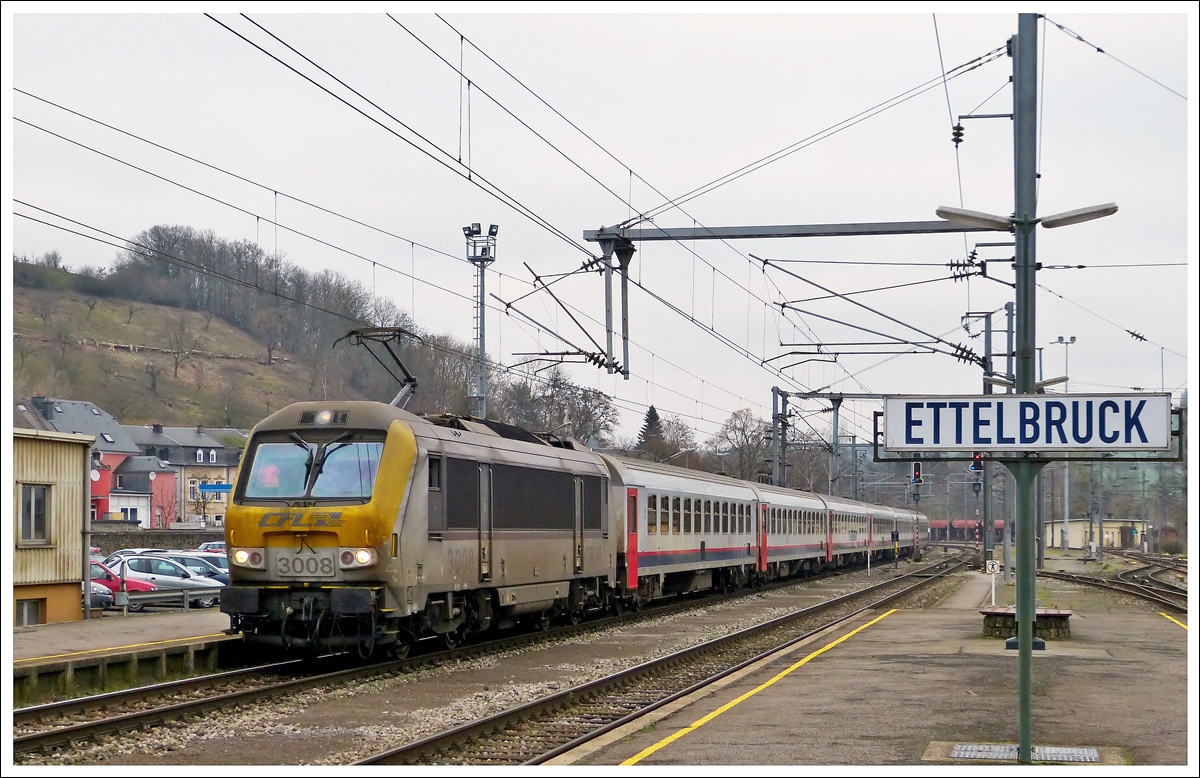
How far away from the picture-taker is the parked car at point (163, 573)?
32.0 metres

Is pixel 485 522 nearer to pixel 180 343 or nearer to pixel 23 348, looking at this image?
pixel 23 348

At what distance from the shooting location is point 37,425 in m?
84.6

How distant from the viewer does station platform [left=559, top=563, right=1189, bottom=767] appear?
34.0 ft

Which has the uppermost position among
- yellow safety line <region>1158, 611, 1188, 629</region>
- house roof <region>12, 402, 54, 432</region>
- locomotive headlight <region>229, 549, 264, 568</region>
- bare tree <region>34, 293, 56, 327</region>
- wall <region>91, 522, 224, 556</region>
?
bare tree <region>34, 293, 56, 327</region>

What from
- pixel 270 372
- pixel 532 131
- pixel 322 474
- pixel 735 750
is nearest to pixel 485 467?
pixel 322 474

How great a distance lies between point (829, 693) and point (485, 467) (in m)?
6.59

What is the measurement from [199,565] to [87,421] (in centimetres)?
7357

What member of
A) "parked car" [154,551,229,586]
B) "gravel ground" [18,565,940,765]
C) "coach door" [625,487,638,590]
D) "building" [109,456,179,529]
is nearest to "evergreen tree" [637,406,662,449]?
"building" [109,456,179,529]

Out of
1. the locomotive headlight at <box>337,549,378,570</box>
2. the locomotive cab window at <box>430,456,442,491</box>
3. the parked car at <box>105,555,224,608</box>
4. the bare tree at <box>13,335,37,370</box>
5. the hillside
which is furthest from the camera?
the hillside

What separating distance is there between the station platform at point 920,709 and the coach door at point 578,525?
4302mm

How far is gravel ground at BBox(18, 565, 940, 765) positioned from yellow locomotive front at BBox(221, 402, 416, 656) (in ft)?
3.20

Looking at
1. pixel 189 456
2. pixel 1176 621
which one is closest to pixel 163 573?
pixel 1176 621

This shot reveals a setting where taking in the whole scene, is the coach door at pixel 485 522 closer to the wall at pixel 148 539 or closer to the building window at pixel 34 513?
the building window at pixel 34 513

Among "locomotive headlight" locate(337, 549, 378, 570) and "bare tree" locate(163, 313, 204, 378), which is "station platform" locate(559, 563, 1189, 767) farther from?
"bare tree" locate(163, 313, 204, 378)
